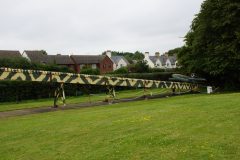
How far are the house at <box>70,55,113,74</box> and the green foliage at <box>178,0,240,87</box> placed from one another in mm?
37396

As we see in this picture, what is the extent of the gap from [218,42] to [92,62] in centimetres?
4688

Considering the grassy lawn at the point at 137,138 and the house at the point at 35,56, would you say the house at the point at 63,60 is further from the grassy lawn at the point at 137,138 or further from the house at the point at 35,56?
the grassy lawn at the point at 137,138

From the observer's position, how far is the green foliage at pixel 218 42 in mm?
36812

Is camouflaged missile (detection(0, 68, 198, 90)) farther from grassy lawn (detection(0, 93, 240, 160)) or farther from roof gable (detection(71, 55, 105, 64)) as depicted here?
roof gable (detection(71, 55, 105, 64))

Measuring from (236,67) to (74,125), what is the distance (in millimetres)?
26583

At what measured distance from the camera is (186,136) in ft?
32.8

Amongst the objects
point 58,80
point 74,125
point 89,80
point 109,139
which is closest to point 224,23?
point 89,80

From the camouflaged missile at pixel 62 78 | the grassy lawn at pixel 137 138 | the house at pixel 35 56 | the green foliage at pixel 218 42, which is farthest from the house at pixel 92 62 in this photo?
the grassy lawn at pixel 137 138

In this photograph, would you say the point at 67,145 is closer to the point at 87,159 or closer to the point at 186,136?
the point at 87,159

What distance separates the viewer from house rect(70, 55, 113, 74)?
77.6m

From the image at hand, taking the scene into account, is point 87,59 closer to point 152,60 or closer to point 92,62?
point 92,62

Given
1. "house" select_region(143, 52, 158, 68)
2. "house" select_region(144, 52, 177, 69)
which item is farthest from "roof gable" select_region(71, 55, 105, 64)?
"house" select_region(144, 52, 177, 69)

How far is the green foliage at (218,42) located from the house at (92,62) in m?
37.4

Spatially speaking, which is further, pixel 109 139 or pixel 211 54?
pixel 211 54
